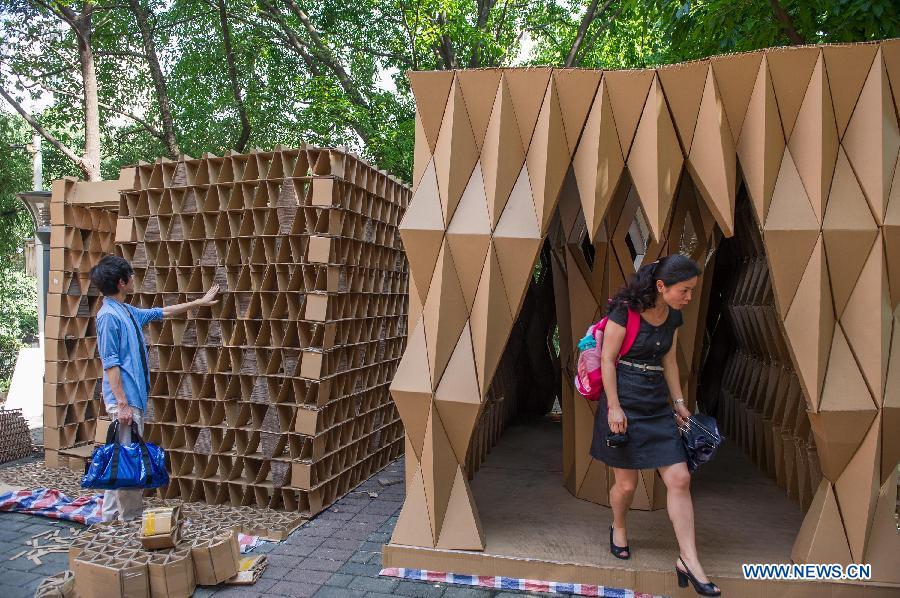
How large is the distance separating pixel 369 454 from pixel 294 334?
1663 mm

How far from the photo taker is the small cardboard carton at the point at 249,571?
3.60 metres

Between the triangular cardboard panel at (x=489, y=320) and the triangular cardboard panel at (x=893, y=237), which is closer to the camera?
the triangular cardboard panel at (x=893, y=237)

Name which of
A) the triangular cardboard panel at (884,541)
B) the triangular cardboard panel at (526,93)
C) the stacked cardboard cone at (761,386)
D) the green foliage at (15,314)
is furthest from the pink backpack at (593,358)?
the green foliage at (15,314)

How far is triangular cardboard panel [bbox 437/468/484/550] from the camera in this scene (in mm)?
3674

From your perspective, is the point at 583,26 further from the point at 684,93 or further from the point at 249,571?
the point at 249,571

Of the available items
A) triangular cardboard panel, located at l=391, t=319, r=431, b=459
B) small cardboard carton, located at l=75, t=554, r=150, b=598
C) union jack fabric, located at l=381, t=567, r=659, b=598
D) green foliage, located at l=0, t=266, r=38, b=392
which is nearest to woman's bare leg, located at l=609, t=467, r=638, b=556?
union jack fabric, located at l=381, t=567, r=659, b=598

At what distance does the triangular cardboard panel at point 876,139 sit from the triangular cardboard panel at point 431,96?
2.39 m

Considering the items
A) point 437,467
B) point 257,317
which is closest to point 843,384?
point 437,467

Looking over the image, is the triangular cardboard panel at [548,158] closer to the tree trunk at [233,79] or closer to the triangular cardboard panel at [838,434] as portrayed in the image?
the triangular cardboard panel at [838,434]

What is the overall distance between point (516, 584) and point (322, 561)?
52.7 inches

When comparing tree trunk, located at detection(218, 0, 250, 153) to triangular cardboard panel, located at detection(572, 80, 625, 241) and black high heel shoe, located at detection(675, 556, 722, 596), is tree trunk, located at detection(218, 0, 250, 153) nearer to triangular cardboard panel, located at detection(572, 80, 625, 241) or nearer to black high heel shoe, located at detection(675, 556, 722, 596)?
triangular cardboard panel, located at detection(572, 80, 625, 241)

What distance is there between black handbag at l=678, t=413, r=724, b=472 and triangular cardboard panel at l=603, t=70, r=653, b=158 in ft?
5.46

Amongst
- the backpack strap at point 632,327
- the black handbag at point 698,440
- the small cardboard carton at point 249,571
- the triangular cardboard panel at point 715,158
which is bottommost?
the small cardboard carton at point 249,571

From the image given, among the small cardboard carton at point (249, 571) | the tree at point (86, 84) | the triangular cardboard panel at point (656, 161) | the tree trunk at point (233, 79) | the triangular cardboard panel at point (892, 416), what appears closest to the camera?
the triangular cardboard panel at point (892, 416)
